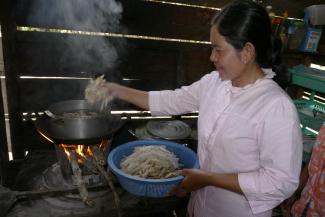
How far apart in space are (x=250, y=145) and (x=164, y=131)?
219 centimetres

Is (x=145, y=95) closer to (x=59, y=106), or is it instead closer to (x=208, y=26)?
(x=59, y=106)

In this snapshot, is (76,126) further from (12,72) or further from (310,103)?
(310,103)

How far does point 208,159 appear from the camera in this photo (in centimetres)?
249

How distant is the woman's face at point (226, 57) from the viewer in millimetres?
2148

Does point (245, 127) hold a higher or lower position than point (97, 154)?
higher

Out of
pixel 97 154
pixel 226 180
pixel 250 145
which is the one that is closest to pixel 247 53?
pixel 250 145

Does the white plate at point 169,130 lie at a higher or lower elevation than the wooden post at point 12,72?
lower

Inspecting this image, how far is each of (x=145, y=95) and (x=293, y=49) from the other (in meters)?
3.22

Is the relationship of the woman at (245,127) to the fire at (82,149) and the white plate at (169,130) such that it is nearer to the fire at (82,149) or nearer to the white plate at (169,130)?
A: the fire at (82,149)

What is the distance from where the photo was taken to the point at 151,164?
2.72m

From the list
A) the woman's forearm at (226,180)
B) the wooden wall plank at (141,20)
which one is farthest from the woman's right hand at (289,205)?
the wooden wall plank at (141,20)

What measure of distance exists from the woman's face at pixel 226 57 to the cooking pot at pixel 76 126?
1.30 m

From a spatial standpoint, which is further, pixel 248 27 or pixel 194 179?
pixel 194 179

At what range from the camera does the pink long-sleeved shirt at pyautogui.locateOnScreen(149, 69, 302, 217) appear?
6.54 ft
